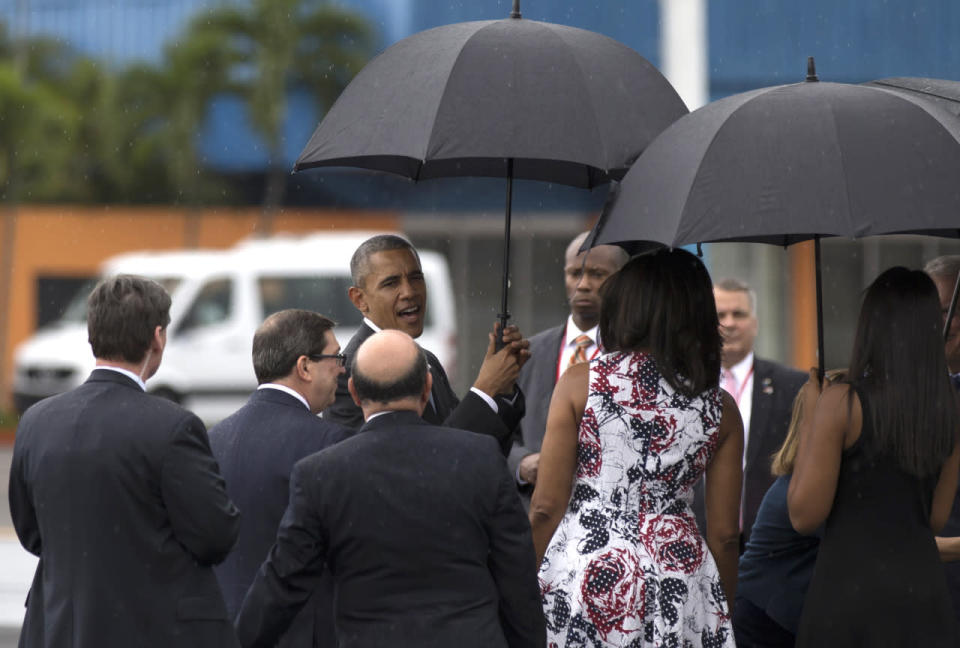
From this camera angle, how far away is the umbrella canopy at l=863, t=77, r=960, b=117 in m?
4.30

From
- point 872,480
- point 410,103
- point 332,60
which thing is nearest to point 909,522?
point 872,480

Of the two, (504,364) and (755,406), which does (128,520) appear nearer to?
(504,364)

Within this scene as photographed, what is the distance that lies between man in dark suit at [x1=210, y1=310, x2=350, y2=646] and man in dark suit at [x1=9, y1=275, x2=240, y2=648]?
32cm

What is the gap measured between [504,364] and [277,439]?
75cm

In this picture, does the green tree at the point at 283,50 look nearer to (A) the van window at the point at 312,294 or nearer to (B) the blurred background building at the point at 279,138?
(B) the blurred background building at the point at 279,138

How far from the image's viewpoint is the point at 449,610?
11.9 feet

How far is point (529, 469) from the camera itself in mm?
5430

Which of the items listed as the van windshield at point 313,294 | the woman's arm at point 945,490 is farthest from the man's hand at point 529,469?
the van windshield at point 313,294

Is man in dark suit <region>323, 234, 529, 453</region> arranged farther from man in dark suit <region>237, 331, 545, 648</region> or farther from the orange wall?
the orange wall

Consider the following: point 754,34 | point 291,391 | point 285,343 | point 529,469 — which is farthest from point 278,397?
point 754,34

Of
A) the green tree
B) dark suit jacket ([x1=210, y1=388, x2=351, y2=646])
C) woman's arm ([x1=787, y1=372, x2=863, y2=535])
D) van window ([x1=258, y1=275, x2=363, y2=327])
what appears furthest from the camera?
the green tree

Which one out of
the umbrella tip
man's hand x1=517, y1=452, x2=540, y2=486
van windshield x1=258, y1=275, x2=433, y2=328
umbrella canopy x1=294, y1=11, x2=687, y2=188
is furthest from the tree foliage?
the umbrella tip

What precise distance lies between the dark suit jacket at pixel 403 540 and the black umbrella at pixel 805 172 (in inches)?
33.0

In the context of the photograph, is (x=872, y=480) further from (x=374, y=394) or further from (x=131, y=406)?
(x=131, y=406)
